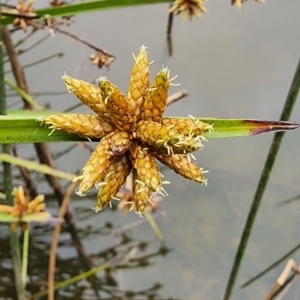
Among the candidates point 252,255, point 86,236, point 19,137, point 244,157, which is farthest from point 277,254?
point 19,137

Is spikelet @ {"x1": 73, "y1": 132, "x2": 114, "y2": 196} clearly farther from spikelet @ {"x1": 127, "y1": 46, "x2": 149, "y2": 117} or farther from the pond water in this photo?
the pond water

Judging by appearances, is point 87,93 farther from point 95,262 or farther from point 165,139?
point 95,262

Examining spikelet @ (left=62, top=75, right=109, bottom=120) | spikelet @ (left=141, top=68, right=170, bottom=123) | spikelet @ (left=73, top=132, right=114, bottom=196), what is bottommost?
spikelet @ (left=73, top=132, right=114, bottom=196)

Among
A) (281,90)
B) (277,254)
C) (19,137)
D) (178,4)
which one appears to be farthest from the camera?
(281,90)

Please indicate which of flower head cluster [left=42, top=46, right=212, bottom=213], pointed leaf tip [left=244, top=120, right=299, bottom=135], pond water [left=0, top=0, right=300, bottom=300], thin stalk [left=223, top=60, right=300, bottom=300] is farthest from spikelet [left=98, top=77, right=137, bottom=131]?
pond water [left=0, top=0, right=300, bottom=300]

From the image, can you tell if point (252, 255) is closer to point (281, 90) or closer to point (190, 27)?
point (281, 90)

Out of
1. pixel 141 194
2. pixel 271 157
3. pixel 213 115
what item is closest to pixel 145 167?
pixel 141 194
